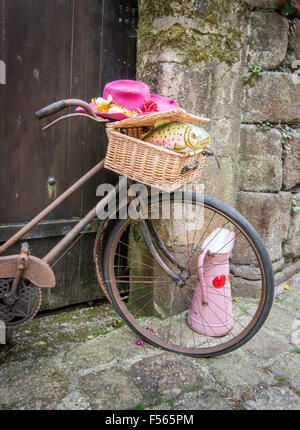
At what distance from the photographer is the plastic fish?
1.66m

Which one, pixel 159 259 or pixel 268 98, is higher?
pixel 268 98

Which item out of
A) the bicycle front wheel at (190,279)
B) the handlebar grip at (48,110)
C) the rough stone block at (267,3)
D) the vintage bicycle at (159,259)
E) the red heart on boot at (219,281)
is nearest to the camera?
the handlebar grip at (48,110)

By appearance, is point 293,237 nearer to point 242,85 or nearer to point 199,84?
point 242,85

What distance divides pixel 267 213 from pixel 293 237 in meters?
0.52

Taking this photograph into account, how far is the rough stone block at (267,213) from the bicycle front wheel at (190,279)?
0.16m

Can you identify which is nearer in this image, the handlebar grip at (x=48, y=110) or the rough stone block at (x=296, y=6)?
the handlebar grip at (x=48, y=110)

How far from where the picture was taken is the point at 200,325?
233 cm

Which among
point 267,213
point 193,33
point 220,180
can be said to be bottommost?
point 267,213

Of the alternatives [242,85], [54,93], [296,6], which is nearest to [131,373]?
[54,93]

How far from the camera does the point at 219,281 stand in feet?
7.63

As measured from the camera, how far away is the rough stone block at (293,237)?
118 inches

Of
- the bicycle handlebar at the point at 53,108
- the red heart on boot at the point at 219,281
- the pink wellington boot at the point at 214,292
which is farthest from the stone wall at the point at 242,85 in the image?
the bicycle handlebar at the point at 53,108

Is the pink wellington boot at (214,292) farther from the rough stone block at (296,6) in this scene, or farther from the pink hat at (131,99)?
the rough stone block at (296,6)

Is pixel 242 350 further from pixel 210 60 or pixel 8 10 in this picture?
pixel 8 10
